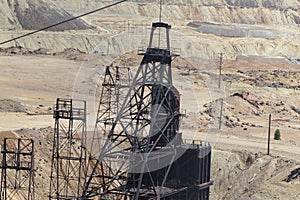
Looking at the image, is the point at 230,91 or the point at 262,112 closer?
the point at 262,112

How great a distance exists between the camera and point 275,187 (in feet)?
181

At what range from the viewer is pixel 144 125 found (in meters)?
41.6

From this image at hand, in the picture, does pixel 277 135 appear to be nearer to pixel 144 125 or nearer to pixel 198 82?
pixel 198 82

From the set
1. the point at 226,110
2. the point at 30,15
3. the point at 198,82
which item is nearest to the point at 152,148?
the point at 226,110

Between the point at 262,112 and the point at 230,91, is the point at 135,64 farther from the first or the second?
the point at 262,112

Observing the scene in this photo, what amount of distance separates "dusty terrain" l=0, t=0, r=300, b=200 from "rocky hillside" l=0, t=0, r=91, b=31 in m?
0.27

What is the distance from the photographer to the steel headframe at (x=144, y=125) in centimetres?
3997

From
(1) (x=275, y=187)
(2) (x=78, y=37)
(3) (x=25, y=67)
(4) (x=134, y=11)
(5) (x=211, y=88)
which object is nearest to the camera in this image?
(1) (x=275, y=187)

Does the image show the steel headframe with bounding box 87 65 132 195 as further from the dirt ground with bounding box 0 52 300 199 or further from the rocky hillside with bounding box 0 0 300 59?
the rocky hillside with bounding box 0 0 300 59

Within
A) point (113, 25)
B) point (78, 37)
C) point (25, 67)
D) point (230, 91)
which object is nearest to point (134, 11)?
point (113, 25)

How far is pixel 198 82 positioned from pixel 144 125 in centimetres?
6409

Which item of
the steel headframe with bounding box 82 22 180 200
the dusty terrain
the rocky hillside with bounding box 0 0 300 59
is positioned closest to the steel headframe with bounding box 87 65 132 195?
the steel headframe with bounding box 82 22 180 200

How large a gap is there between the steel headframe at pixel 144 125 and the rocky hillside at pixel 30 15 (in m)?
102

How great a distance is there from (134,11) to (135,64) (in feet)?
271
